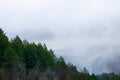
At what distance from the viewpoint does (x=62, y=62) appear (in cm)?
16812

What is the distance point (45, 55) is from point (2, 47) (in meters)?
29.2

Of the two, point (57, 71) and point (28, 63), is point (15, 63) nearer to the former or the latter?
point (28, 63)

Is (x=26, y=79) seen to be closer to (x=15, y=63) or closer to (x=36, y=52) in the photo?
(x=15, y=63)

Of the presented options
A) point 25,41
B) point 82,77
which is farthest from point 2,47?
point 82,77

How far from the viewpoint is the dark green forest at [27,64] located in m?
116

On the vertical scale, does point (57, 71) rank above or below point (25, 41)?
below

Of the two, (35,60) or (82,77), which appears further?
(82,77)

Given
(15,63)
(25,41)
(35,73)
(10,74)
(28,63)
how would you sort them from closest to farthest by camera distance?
(10,74) → (15,63) → (35,73) → (28,63) → (25,41)

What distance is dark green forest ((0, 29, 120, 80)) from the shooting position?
11555cm

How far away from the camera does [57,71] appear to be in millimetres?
149875

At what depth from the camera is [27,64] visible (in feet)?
465

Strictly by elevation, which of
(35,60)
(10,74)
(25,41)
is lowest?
(10,74)

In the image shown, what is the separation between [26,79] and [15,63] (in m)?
4.40

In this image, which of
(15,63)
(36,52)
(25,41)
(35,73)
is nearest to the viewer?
(15,63)
